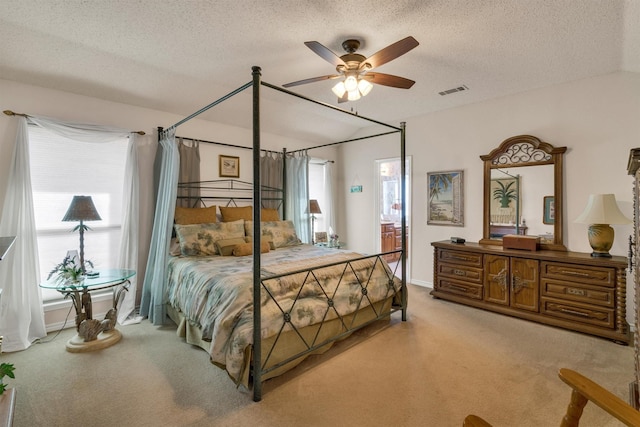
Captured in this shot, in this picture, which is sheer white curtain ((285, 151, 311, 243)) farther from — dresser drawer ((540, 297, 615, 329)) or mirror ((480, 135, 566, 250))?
dresser drawer ((540, 297, 615, 329))

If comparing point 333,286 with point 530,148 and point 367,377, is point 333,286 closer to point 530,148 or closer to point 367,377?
point 367,377

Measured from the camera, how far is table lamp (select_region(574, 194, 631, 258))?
9.60ft

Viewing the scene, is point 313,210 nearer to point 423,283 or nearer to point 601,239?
point 423,283

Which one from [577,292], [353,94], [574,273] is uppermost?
[353,94]

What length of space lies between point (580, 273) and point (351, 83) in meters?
2.90

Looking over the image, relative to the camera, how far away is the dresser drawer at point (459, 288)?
371 centimetres

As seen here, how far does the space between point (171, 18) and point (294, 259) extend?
229cm

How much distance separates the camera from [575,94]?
3.38m

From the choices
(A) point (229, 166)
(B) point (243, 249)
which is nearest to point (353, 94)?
(B) point (243, 249)

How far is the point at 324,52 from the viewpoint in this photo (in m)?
2.22

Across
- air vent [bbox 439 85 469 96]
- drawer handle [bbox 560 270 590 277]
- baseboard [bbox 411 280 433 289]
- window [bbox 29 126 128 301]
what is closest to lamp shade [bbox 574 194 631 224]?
drawer handle [bbox 560 270 590 277]

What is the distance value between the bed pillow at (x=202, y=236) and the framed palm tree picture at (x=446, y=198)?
9.34 feet

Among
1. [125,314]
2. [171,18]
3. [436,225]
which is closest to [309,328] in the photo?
[125,314]

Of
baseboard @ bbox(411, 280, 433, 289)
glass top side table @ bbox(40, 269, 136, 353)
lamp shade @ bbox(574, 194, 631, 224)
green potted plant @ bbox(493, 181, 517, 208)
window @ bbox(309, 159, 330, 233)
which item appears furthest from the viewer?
window @ bbox(309, 159, 330, 233)
